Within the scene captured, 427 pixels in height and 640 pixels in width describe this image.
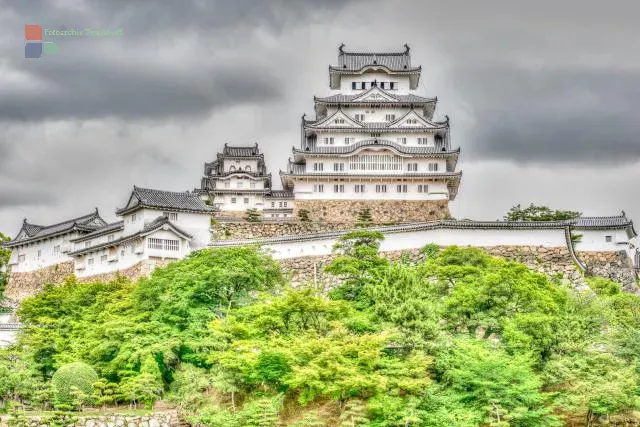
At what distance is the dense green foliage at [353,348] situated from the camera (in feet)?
82.6

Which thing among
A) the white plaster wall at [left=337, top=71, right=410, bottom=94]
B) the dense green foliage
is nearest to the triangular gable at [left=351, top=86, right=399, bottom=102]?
the white plaster wall at [left=337, top=71, right=410, bottom=94]

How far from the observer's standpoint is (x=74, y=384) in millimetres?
29031

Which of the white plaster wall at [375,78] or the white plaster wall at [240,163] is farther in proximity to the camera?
the white plaster wall at [240,163]

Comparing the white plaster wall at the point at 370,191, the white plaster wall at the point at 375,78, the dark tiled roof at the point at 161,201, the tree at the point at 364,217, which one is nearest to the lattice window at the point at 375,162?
the white plaster wall at the point at 370,191

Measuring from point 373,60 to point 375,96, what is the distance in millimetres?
4127

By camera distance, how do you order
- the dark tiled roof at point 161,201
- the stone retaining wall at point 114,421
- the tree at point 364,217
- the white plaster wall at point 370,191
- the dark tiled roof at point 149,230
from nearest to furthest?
the stone retaining wall at point 114,421, the dark tiled roof at point 149,230, the dark tiled roof at point 161,201, the tree at point 364,217, the white plaster wall at point 370,191

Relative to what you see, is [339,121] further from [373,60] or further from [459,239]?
[459,239]

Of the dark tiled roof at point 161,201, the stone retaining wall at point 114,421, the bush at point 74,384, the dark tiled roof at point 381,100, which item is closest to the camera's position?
the stone retaining wall at point 114,421

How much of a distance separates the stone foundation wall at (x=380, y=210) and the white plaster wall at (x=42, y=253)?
1392 centimetres

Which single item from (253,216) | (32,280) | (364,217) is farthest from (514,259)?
(32,280)

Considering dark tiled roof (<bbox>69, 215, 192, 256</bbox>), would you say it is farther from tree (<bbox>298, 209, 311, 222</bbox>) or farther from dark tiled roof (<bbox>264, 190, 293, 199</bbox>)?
dark tiled roof (<bbox>264, 190, 293, 199</bbox>)

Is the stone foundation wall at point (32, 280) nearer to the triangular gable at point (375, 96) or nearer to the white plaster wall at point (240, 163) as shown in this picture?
the white plaster wall at point (240, 163)

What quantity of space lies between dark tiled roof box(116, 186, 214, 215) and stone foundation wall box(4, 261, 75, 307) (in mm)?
6580

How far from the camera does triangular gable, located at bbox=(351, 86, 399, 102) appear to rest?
58500 mm
